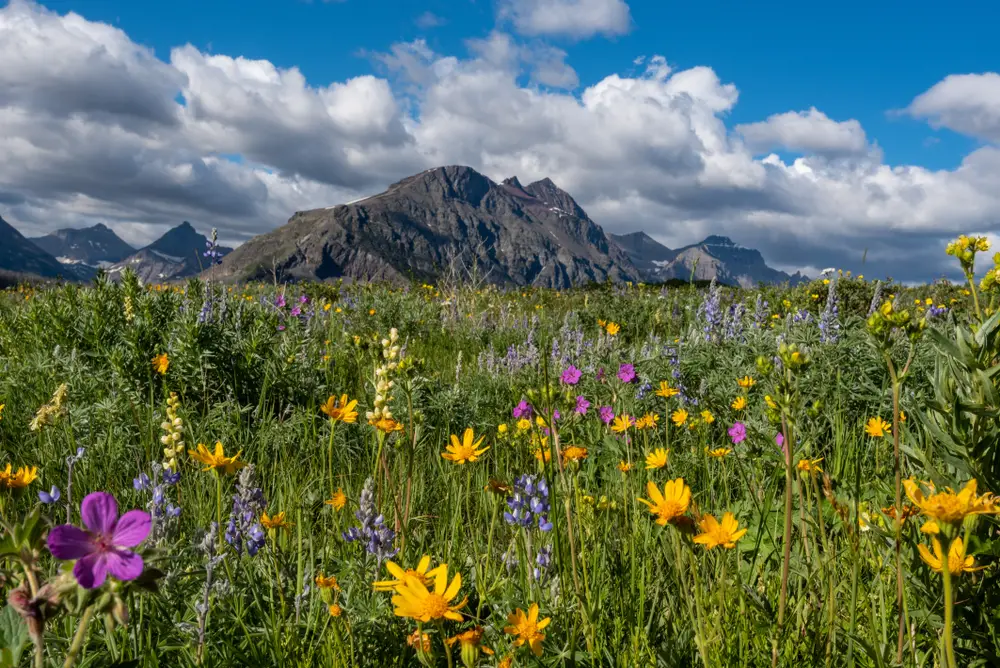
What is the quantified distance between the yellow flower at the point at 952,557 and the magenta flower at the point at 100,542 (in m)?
1.10

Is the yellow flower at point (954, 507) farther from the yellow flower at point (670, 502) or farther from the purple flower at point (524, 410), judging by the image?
the purple flower at point (524, 410)

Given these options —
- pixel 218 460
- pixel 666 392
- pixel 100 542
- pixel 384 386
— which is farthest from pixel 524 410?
pixel 100 542

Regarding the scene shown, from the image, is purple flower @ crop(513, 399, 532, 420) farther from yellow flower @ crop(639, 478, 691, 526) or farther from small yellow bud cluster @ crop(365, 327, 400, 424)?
yellow flower @ crop(639, 478, 691, 526)

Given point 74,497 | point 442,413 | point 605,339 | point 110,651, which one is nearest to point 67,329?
point 74,497

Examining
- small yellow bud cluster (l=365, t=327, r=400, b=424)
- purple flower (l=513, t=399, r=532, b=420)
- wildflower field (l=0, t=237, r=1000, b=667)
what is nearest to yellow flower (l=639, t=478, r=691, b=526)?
wildflower field (l=0, t=237, r=1000, b=667)

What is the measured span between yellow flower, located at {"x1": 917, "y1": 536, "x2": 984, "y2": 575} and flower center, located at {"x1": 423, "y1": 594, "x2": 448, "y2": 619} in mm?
794

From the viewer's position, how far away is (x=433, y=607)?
1058 millimetres

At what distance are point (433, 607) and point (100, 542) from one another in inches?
22.1

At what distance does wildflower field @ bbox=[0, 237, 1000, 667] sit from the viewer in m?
1.21

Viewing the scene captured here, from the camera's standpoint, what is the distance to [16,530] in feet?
2.03

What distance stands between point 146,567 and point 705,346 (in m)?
4.30

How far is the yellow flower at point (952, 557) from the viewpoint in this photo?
0.95 m

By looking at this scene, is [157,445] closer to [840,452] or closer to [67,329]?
[67,329]

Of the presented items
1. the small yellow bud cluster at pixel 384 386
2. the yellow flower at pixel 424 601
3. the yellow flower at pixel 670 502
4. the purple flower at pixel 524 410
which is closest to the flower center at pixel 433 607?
the yellow flower at pixel 424 601
